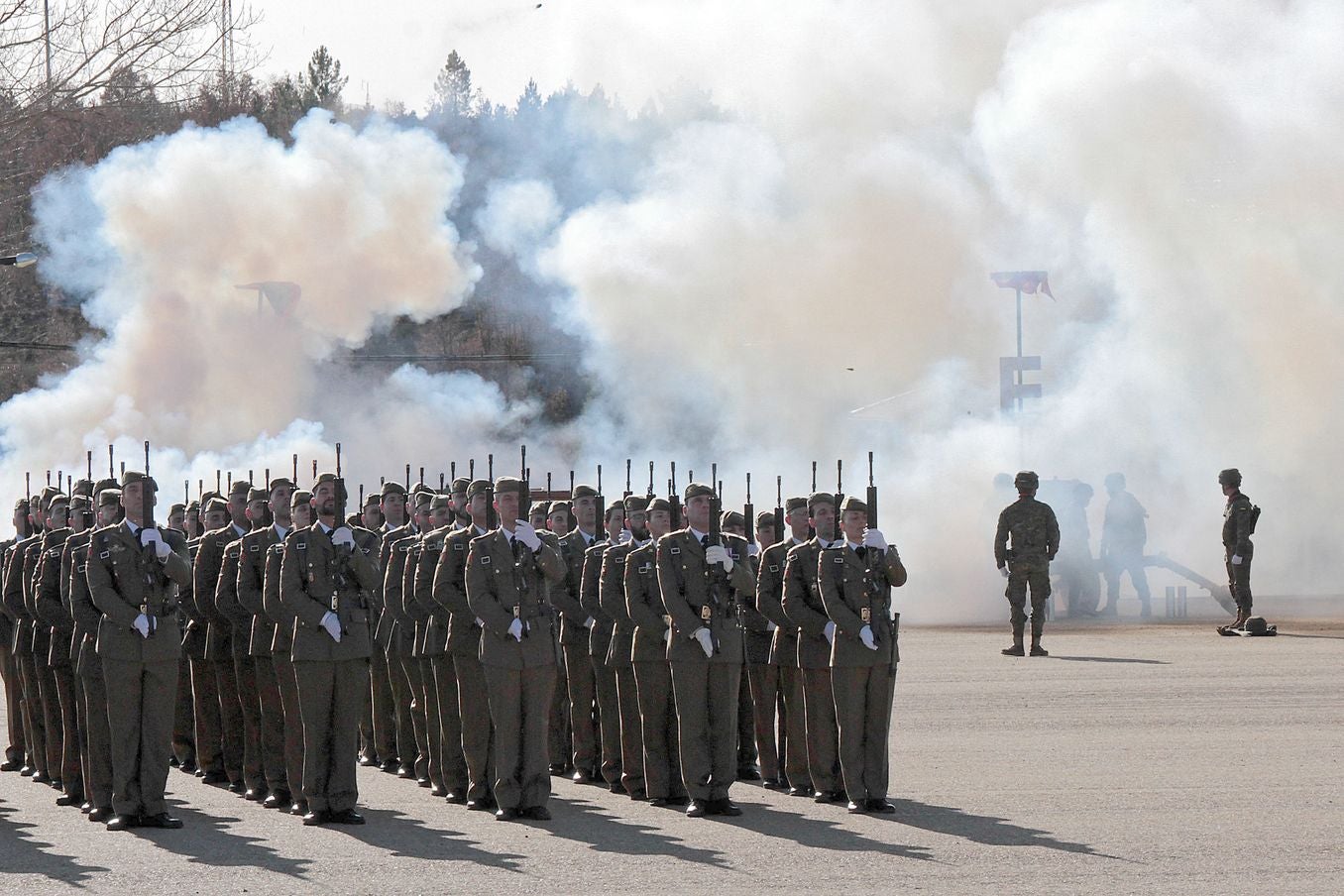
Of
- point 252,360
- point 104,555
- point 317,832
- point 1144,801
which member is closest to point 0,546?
point 104,555

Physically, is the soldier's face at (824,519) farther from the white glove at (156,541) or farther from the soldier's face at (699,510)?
the white glove at (156,541)

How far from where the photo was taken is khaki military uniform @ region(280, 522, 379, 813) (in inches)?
412

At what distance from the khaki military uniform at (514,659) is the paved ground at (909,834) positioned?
→ 11.4 inches

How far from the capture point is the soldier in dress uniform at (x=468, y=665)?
11.0 metres

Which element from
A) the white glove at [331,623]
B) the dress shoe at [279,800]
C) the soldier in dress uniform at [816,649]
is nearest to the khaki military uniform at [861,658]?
the soldier in dress uniform at [816,649]

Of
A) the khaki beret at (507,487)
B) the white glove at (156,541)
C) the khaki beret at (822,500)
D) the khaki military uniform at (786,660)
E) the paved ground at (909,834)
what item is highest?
the khaki beret at (507,487)

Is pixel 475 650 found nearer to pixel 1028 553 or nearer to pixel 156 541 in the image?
pixel 156 541

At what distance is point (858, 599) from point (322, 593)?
2912mm

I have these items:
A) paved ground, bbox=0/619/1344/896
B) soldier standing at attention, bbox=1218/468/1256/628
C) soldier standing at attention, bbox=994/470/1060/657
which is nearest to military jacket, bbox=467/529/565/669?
paved ground, bbox=0/619/1344/896

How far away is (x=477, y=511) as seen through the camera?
11.5m

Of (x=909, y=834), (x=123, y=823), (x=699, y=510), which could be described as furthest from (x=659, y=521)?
(x=123, y=823)

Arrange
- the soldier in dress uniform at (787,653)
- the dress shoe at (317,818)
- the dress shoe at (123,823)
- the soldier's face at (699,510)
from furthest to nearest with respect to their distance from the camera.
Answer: the soldier in dress uniform at (787,653) < the soldier's face at (699,510) < the dress shoe at (317,818) < the dress shoe at (123,823)

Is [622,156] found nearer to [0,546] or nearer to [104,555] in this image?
[0,546]

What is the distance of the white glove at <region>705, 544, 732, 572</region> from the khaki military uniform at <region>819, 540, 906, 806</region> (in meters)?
0.52
